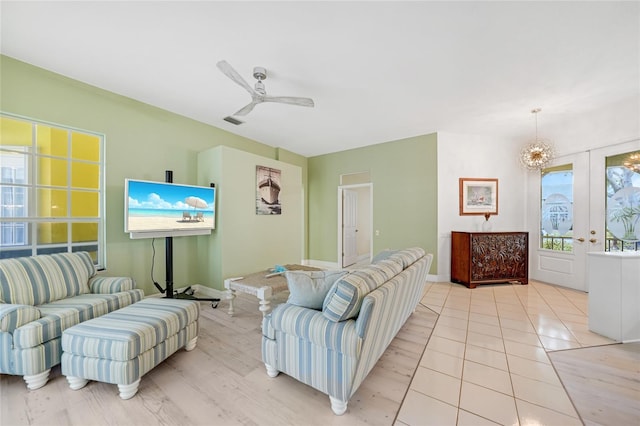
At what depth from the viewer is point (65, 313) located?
1994 mm

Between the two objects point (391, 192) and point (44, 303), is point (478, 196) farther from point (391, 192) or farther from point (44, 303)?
point (44, 303)

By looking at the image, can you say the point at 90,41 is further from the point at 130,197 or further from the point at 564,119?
the point at 564,119

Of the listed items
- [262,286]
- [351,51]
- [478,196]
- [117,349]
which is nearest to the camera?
[117,349]

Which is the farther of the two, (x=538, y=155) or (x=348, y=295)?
(x=538, y=155)

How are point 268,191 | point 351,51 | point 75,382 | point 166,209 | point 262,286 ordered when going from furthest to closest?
point 268,191, point 166,209, point 262,286, point 351,51, point 75,382

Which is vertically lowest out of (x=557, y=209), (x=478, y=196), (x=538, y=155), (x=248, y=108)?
(x=557, y=209)

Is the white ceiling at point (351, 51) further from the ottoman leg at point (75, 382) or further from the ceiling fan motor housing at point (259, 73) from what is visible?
the ottoman leg at point (75, 382)

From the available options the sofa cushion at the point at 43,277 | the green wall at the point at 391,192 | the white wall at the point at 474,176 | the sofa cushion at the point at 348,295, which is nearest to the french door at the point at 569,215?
the white wall at the point at 474,176

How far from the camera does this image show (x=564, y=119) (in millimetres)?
4074

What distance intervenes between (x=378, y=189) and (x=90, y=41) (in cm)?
487

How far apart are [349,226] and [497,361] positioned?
176 inches

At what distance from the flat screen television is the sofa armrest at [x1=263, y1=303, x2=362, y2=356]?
2.22 m

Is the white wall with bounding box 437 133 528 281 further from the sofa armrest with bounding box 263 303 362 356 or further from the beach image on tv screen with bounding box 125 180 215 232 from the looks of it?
the beach image on tv screen with bounding box 125 180 215 232

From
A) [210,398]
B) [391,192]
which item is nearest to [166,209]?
[210,398]
